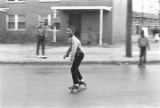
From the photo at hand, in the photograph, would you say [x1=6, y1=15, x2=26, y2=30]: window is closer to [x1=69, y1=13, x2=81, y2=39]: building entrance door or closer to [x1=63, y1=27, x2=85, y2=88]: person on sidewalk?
[x1=69, y1=13, x2=81, y2=39]: building entrance door

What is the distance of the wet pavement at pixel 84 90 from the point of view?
8859 mm

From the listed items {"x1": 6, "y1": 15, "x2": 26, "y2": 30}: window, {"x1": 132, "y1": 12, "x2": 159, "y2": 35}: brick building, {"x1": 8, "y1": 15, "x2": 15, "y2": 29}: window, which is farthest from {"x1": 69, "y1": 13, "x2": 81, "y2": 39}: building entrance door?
{"x1": 132, "y1": 12, "x2": 159, "y2": 35}: brick building

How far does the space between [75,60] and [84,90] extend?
2.78 ft

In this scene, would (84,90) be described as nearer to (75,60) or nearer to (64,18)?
(75,60)

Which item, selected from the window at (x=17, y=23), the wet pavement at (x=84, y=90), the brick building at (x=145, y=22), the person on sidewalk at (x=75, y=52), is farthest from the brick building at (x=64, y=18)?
the brick building at (x=145, y=22)

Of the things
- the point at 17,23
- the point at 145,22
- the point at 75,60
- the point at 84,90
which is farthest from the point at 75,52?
the point at 145,22

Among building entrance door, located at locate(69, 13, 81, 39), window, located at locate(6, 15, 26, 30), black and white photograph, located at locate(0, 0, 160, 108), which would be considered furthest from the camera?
window, located at locate(6, 15, 26, 30)

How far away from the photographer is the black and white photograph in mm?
9656

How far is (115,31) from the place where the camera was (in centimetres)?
3456

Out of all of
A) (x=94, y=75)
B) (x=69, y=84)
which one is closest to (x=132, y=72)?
(x=94, y=75)

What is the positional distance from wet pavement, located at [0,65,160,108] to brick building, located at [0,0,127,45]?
17315mm

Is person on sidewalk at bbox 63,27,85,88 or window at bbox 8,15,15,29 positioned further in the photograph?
window at bbox 8,15,15,29

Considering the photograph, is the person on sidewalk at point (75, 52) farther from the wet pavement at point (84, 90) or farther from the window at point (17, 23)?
the window at point (17, 23)

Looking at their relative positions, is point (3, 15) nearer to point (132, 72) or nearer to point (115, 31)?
point (115, 31)
